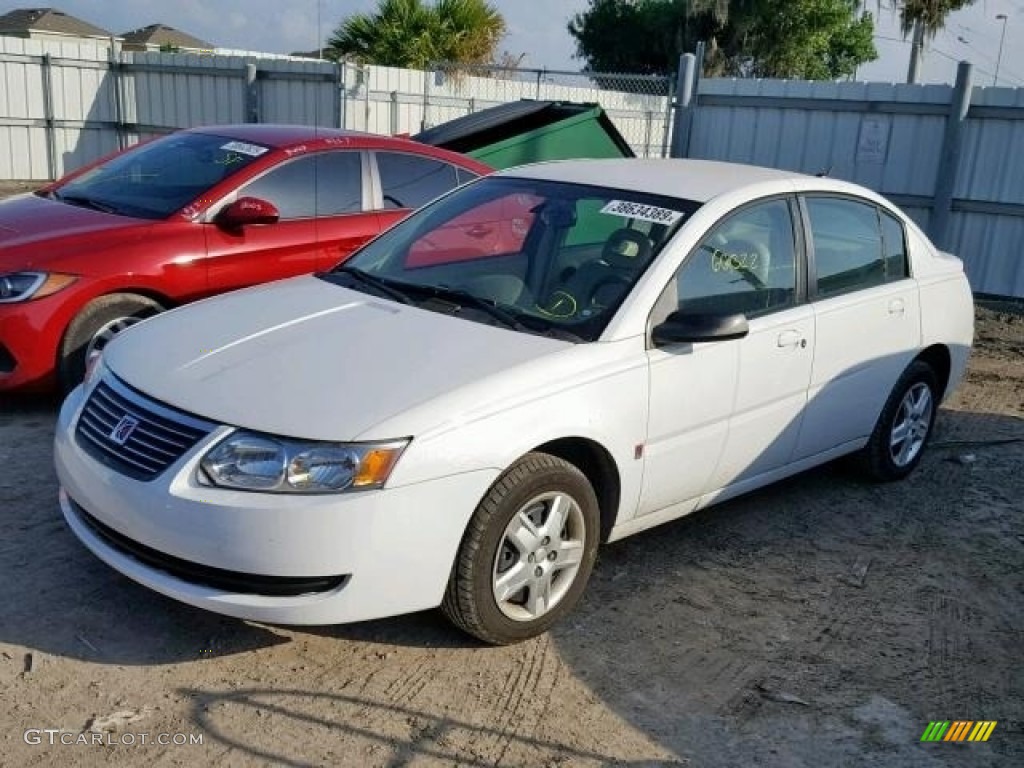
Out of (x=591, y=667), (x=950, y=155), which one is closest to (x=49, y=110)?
(x=950, y=155)

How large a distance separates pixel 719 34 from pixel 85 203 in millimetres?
38297

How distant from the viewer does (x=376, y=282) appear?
4.51 metres

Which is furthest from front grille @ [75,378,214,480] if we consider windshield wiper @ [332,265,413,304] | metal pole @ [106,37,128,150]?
metal pole @ [106,37,128,150]

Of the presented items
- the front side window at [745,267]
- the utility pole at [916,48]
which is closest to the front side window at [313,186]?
the front side window at [745,267]

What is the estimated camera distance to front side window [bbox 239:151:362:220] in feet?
20.9

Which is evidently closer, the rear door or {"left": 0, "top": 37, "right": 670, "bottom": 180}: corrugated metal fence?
the rear door

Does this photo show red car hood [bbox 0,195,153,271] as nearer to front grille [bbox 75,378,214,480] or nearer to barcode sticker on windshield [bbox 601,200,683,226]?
front grille [bbox 75,378,214,480]

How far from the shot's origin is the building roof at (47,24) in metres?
43.1

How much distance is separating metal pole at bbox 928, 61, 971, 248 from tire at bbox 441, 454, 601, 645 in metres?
7.86

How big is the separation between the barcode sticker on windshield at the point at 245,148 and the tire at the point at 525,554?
12.0ft

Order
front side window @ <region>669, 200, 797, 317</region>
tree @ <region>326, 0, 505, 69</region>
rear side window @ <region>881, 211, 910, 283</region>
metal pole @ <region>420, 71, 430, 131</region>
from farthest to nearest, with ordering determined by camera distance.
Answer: tree @ <region>326, 0, 505, 69</region> < metal pole @ <region>420, 71, 430, 131</region> < rear side window @ <region>881, 211, 910, 283</region> < front side window @ <region>669, 200, 797, 317</region>

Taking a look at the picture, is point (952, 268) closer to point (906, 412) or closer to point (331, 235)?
point (906, 412)

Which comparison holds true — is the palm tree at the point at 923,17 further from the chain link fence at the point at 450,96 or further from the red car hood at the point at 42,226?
the red car hood at the point at 42,226

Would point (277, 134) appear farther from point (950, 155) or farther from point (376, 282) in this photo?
point (950, 155)
